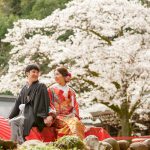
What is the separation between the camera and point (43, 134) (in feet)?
19.5

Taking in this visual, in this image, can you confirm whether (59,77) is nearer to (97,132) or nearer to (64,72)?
(64,72)

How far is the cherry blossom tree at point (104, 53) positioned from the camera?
12555 mm

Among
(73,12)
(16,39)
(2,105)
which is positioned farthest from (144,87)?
(16,39)

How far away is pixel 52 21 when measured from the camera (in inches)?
579

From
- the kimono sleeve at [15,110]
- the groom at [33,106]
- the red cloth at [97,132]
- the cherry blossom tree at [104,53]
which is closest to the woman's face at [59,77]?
the groom at [33,106]

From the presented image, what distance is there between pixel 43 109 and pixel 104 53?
743 centimetres

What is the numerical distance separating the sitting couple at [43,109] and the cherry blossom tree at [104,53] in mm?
6033

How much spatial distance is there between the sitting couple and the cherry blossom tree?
6033mm

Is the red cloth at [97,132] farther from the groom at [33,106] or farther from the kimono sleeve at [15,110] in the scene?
the kimono sleeve at [15,110]

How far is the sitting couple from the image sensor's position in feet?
18.7

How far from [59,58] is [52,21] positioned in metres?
1.53

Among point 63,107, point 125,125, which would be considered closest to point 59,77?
point 63,107

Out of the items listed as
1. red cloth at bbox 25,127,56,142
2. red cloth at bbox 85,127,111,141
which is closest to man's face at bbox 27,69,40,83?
red cloth at bbox 25,127,56,142

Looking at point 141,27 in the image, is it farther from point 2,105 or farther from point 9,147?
point 9,147
